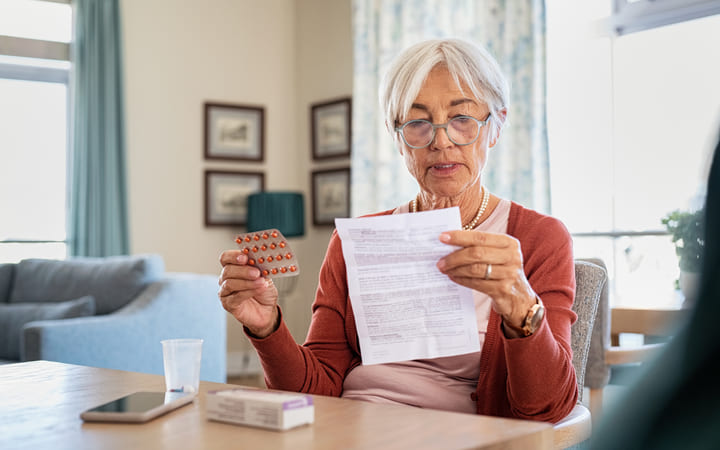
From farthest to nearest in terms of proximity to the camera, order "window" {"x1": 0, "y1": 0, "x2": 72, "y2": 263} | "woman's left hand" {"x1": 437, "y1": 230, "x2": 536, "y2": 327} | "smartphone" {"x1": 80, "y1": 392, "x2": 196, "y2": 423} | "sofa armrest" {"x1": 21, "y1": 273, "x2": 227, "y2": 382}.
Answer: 1. "window" {"x1": 0, "y1": 0, "x2": 72, "y2": 263}
2. "sofa armrest" {"x1": 21, "y1": 273, "x2": 227, "y2": 382}
3. "woman's left hand" {"x1": 437, "y1": 230, "x2": 536, "y2": 327}
4. "smartphone" {"x1": 80, "y1": 392, "x2": 196, "y2": 423}

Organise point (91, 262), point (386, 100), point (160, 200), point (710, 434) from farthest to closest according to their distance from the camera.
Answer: point (160, 200)
point (91, 262)
point (386, 100)
point (710, 434)

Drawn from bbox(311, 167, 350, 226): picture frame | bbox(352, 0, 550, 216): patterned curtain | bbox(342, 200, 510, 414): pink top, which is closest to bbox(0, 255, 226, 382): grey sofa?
bbox(352, 0, 550, 216): patterned curtain

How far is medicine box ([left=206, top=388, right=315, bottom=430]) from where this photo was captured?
0.88 meters

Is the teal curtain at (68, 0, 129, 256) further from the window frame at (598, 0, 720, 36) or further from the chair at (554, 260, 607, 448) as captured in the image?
the chair at (554, 260, 607, 448)

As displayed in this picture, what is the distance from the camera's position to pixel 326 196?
557 cm

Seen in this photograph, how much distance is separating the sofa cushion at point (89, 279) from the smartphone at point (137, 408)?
279 centimetres

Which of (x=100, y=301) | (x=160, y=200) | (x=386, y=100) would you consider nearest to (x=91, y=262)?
(x=100, y=301)

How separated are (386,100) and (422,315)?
23.2 inches

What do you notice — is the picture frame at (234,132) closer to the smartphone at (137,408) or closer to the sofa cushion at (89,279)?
the sofa cushion at (89,279)

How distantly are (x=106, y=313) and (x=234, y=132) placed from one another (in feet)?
7.46

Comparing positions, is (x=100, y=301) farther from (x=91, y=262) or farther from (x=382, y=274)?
(x=382, y=274)

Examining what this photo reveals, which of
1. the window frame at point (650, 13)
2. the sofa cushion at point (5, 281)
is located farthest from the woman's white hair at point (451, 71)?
the sofa cushion at point (5, 281)

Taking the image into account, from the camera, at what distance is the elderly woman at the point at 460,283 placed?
1162 mm

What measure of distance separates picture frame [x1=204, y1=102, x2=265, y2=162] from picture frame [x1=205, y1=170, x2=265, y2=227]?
134 millimetres
